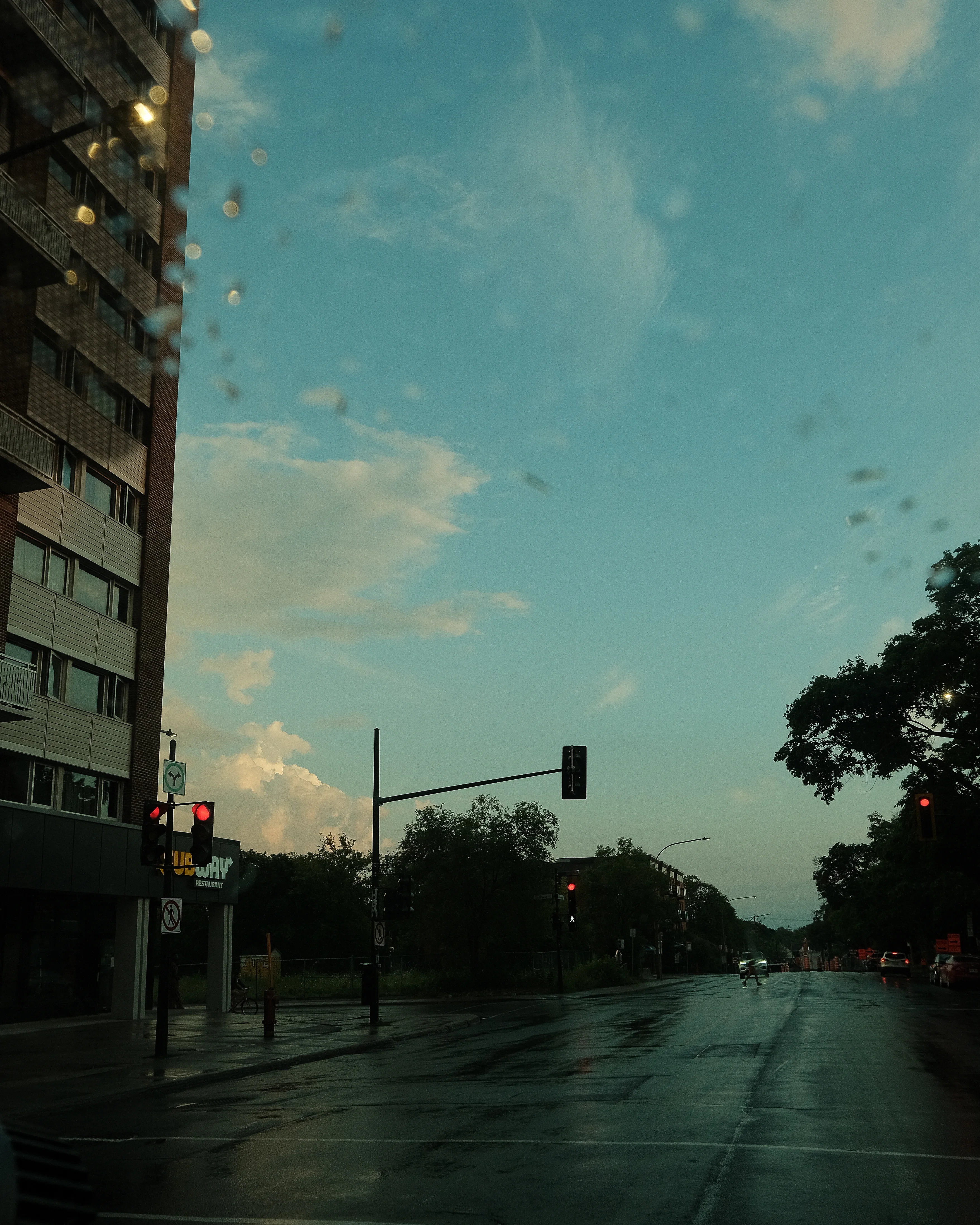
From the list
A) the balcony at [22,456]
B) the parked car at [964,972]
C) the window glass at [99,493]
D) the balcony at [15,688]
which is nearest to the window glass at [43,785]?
the balcony at [15,688]

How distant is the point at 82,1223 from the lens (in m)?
2.54

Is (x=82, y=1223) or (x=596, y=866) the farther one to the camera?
(x=596, y=866)

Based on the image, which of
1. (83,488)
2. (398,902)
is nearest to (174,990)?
(398,902)

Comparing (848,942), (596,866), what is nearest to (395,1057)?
(596,866)

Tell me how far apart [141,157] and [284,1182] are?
33211mm

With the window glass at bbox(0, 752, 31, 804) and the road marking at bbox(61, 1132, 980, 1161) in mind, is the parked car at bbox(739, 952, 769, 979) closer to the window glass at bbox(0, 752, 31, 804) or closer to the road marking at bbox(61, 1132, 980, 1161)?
the window glass at bbox(0, 752, 31, 804)

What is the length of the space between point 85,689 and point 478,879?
2586 cm

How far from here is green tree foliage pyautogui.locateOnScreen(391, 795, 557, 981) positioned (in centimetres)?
5206

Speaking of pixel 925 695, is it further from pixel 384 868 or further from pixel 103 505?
pixel 384 868

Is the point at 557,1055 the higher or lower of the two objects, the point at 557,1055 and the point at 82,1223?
the lower

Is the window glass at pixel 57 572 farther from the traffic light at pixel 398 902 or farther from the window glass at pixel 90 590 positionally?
the traffic light at pixel 398 902

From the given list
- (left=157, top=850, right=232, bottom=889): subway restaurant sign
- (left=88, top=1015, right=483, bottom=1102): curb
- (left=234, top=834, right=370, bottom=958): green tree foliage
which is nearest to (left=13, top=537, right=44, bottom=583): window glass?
(left=157, top=850, right=232, bottom=889): subway restaurant sign

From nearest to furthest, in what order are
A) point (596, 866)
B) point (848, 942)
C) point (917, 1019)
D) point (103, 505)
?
1. point (917, 1019)
2. point (103, 505)
3. point (596, 866)
4. point (848, 942)

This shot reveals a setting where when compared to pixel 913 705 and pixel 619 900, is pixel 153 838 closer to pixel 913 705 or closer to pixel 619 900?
pixel 913 705
